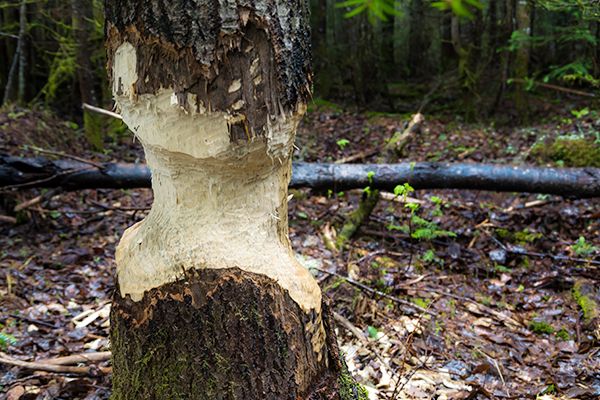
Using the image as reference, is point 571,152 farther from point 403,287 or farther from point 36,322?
point 36,322

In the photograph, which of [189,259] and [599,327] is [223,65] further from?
[599,327]

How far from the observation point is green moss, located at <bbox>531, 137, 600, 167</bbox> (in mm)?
5906

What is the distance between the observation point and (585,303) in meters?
3.40

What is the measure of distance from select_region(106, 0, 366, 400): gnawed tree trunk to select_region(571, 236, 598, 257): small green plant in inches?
134

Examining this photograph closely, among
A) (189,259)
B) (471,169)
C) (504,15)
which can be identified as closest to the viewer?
(189,259)

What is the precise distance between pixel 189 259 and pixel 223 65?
0.62 metres

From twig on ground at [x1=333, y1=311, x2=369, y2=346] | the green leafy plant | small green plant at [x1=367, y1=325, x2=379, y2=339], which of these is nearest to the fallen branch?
twig on ground at [x1=333, y1=311, x2=369, y2=346]

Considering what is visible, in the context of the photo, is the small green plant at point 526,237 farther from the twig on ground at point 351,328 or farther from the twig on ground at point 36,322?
the twig on ground at point 36,322

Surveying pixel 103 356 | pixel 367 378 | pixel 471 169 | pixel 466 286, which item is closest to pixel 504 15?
pixel 471 169

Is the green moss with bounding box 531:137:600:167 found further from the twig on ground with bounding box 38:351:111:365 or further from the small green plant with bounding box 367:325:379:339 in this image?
the twig on ground with bounding box 38:351:111:365

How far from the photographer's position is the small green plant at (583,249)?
4219 millimetres

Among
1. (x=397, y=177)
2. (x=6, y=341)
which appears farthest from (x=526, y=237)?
(x=6, y=341)

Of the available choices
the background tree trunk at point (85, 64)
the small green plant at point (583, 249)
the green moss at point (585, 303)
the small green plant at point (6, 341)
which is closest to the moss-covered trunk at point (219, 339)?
the small green plant at point (6, 341)

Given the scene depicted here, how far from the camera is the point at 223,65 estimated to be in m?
1.39
